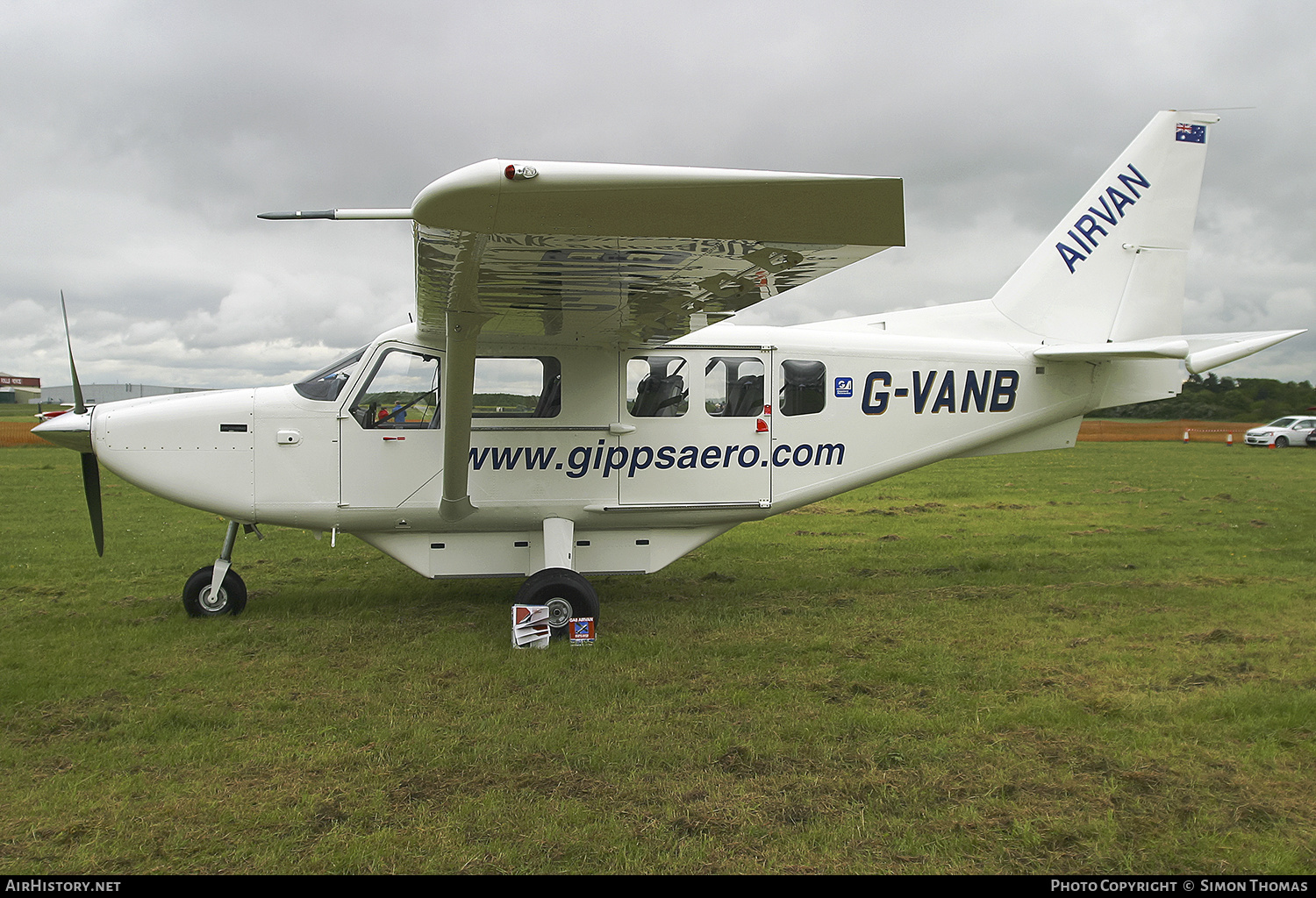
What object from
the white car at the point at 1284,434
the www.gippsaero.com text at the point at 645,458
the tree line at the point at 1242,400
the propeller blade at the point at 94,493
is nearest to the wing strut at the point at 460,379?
the www.gippsaero.com text at the point at 645,458

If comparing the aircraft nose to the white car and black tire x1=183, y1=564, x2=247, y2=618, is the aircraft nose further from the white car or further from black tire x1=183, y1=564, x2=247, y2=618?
the white car

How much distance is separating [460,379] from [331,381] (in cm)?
173

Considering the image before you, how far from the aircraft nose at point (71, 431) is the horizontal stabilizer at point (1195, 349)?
325 inches

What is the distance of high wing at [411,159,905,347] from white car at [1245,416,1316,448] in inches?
1327

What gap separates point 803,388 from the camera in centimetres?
732

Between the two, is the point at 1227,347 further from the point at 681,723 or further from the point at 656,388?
the point at 681,723

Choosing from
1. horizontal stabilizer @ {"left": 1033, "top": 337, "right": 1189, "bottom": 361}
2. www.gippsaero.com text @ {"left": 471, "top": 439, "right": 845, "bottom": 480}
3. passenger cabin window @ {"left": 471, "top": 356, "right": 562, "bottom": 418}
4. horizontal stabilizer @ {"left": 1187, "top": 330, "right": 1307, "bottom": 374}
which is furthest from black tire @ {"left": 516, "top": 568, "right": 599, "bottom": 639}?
horizontal stabilizer @ {"left": 1187, "top": 330, "right": 1307, "bottom": 374}

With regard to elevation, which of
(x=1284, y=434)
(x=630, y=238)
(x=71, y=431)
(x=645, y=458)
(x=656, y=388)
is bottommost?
(x=1284, y=434)

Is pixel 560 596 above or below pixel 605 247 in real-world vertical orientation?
below

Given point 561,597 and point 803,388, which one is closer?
point 561,597

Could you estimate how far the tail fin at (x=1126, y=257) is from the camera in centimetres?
785

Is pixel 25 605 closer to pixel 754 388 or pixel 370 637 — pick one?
pixel 370 637

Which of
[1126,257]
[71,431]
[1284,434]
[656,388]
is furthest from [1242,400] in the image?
[71,431]

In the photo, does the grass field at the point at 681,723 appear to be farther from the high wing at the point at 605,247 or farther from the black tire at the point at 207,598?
the high wing at the point at 605,247
